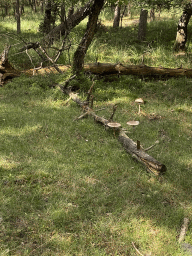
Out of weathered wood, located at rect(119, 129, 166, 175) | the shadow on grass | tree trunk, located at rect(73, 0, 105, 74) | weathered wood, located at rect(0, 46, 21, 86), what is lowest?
the shadow on grass

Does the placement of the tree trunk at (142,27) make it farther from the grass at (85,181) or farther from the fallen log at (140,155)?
the fallen log at (140,155)

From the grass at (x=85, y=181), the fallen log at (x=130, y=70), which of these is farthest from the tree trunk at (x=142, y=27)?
the grass at (x=85, y=181)

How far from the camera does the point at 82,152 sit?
586 cm

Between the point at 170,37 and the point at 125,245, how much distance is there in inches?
578

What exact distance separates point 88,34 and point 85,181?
7.20 meters

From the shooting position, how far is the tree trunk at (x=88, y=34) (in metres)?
9.95

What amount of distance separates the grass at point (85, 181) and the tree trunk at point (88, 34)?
6.42 ft

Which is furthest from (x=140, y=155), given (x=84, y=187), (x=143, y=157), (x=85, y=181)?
(x=84, y=187)

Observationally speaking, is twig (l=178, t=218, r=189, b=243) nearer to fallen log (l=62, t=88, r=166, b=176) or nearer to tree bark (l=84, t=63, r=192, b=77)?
fallen log (l=62, t=88, r=166, b=176)

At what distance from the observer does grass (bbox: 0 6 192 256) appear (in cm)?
359

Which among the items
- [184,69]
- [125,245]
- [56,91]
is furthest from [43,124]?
[184,69]

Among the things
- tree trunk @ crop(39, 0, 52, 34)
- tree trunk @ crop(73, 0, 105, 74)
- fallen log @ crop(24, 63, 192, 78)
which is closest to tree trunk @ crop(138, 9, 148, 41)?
fallen log @ crop(24, 63, 192, 78)

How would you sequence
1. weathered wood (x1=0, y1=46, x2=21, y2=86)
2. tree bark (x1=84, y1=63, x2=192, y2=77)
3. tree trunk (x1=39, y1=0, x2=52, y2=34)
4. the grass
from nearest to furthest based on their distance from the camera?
the grass → weathered wood (x1=0, y1=46, x2=21, y2=86) → tree bark (x1=84, y1=63, x2=192, y2=77) → tree trunk (x1=39, y1=0, x2=52, y2=34)

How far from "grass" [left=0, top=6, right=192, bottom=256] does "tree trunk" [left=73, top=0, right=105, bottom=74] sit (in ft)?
6.42
